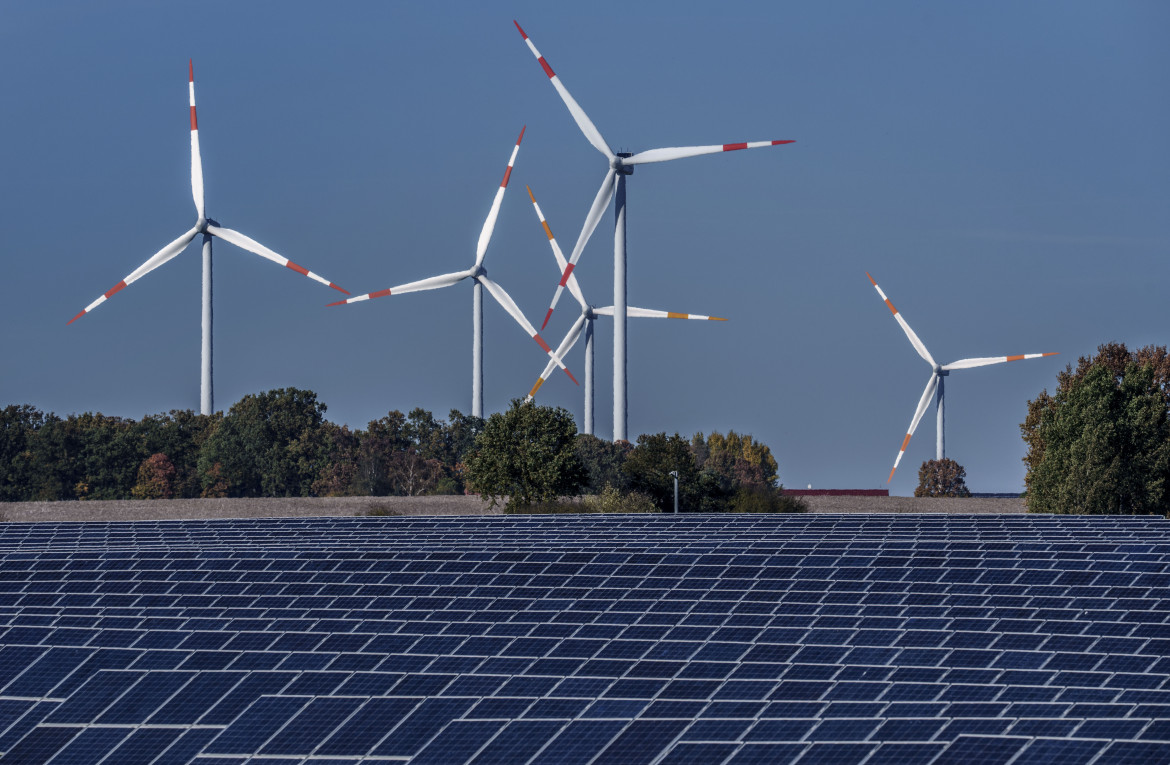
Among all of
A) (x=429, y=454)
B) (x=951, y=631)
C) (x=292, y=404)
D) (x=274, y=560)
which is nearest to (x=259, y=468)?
(x=292, y=404)

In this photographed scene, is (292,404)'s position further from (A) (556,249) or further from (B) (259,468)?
(A) (556,249)

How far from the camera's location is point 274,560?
4872cm

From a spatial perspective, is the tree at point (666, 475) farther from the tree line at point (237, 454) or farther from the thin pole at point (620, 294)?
the tree line at point (237, 454)

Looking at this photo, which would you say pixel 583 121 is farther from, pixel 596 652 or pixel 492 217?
pixel 596 652

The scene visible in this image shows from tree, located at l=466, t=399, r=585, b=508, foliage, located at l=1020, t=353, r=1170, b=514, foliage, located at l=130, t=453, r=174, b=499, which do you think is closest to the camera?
foliage, located at l=1020, t=353, r=1170, b=514

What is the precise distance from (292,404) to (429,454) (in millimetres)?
20106

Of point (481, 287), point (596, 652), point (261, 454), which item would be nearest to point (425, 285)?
point (481, 287)

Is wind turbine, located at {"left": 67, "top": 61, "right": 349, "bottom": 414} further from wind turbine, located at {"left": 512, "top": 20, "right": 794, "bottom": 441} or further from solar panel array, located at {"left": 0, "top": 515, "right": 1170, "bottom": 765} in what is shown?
solar panel array, located at {"left": 0, "top": 515, "right": 1170, "bottom": 765}

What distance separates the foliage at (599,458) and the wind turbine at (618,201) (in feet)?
47.3

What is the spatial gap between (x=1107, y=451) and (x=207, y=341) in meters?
95.8

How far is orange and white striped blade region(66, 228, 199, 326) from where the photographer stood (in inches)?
5185

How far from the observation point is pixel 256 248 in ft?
437

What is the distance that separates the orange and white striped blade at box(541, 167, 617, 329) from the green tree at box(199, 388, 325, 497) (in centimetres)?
6811

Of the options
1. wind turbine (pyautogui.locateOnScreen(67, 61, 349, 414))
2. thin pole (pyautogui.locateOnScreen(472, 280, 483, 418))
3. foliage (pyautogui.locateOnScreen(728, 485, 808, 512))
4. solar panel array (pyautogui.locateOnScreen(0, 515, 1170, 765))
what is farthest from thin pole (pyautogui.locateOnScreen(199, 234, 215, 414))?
solar panel array (pyautogui.locateOnScreen(0, 515, 1170, 765))
